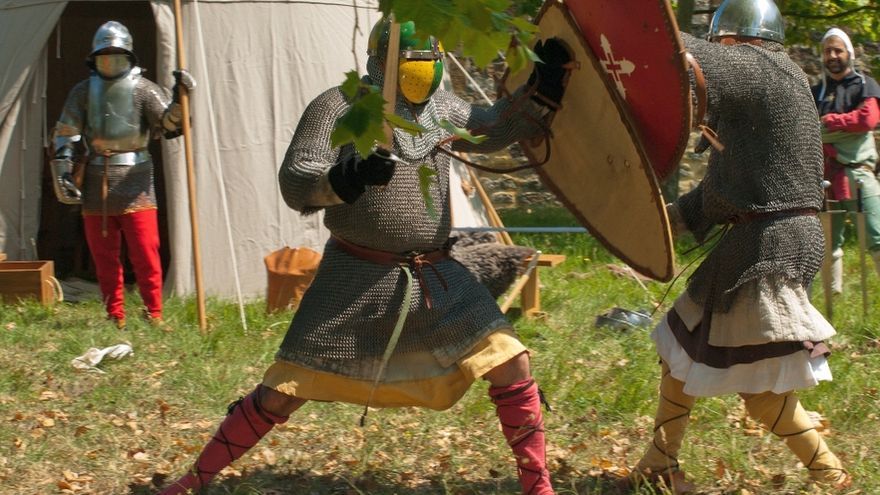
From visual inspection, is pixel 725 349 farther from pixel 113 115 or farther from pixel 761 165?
pixel 113 115

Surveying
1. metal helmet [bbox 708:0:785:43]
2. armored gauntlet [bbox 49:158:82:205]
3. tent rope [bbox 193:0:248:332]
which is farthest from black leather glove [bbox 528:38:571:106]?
tent rope [bbox 193:0:248:332]

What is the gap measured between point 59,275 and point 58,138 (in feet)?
7.87

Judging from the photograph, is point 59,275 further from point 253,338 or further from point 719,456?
point 719,456

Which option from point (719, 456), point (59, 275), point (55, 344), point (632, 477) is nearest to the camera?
point (632, 477)

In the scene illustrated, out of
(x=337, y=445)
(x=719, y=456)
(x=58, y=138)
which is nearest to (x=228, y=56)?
(x=58, y=138)

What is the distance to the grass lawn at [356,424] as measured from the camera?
4.35 m

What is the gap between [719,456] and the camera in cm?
444

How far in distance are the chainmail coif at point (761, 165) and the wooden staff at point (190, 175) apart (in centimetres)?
345

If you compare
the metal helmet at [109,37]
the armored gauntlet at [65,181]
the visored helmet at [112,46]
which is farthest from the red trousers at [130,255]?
the metal helmet at [109,37]

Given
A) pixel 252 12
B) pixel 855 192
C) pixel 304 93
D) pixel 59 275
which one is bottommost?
pixel 59 275

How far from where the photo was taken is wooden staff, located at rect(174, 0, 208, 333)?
6.68 meters

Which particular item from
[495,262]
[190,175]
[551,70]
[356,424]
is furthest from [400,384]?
[190,175]

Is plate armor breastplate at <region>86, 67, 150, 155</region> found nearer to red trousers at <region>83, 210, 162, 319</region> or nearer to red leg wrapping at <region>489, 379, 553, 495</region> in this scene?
red trousers at <region>83, 210, 162, 319</region>

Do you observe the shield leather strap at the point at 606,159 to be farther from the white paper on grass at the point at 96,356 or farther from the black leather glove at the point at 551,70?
the white paper on grass at the point at 96,356
